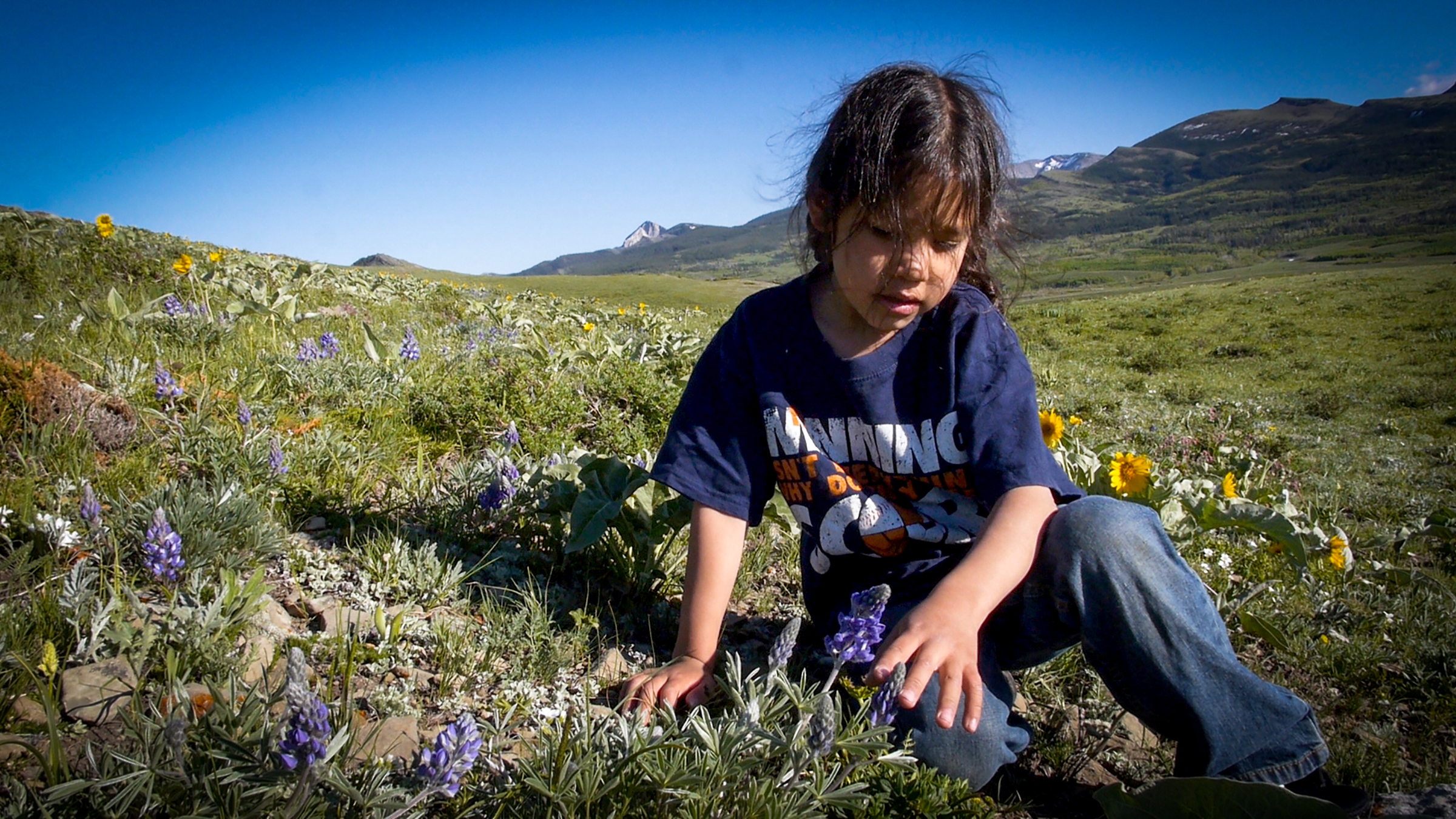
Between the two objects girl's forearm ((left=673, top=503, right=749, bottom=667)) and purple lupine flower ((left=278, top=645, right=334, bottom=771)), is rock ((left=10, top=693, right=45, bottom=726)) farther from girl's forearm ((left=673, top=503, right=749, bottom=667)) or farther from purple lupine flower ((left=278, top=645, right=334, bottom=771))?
girl's forearm ((left=673, top=503, right=749, bottom=667))

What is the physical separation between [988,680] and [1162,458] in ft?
15.7

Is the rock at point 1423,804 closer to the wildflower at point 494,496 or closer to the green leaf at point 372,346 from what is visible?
the wildflower at point 494,496

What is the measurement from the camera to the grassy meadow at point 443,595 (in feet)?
4.06

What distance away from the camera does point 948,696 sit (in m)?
1.38

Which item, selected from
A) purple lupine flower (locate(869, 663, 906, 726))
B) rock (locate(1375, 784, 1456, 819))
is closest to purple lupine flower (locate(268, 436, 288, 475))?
purple lupine flower (locate(869, 663, 906, 726))

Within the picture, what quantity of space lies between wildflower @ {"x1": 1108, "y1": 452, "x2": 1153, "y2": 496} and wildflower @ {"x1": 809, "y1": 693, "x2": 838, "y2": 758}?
2.24m

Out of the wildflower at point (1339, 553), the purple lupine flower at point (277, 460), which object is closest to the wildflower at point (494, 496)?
the purple lupine flower at point (277, 460)

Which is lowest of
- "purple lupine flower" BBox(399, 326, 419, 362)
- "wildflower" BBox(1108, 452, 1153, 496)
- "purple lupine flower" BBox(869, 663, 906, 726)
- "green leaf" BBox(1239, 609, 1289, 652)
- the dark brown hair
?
"green leaf" BBox(1239, 609, 1289, 652)

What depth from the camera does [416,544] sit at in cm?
237

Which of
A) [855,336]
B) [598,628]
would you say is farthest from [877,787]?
[855,336]

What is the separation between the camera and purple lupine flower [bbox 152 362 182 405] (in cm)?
280

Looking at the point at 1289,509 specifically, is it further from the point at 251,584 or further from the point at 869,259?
the point at 251,584

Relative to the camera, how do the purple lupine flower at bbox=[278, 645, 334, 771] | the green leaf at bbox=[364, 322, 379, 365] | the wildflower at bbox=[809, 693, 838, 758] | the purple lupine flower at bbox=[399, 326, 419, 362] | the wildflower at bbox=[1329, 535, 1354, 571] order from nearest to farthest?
the purple lupine flower at bbox=[278, 645, 334, 771] → the wildflower at bbox=[809, 693, 838, 758] → the wildflower at bbox=[1329, 535, 1354, 571] → the green leaf at bbox=[364, 322, 379, 365] → the purple lupine flower at bbox=[399, 326, 419, 362]

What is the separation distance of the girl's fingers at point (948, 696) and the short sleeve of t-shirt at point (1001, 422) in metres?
0.54
